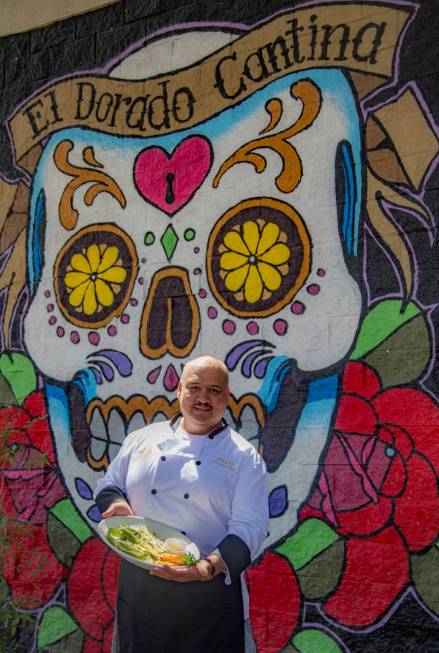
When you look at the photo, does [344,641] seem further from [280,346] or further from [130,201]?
[130,201]

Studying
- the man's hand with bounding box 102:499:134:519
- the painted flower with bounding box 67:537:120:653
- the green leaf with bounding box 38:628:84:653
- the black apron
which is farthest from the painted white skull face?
the black apron

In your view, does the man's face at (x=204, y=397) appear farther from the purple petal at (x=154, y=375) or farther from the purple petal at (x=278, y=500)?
the purple petal at (x=154, y=375)

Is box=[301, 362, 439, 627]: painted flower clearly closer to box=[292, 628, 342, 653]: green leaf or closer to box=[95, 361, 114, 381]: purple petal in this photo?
box=[292, 628, 342, 653]: green leaf

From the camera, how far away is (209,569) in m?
2.94

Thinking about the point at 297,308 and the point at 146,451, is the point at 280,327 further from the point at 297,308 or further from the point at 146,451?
the point at 146,451

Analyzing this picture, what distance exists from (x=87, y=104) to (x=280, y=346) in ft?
6.15

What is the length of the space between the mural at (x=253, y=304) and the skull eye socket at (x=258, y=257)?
0.04ft

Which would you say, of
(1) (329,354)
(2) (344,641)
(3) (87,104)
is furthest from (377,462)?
(3) (87,104)

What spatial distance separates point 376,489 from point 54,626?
2029mm

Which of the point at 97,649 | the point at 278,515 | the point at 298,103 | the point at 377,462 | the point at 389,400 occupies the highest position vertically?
the point at 298,103

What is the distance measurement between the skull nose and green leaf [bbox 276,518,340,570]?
1048 mm

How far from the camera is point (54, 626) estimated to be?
4.71 m

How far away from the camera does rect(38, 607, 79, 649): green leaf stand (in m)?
4.65

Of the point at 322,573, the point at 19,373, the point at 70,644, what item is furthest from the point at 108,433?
the point at 322,573
